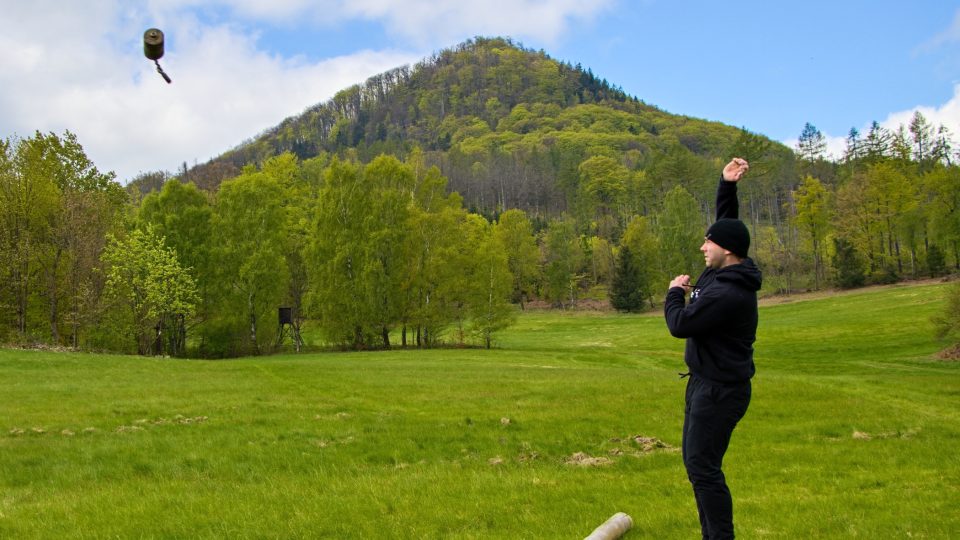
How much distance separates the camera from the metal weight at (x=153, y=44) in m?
8.48

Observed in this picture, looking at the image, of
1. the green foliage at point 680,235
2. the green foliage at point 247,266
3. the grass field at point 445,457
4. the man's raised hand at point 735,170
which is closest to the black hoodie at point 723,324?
the man's raised hand at point 735,170

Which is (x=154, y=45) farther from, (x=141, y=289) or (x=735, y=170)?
(x=141, y=289)

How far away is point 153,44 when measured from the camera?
846cm

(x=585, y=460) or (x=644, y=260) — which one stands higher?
(x=644, y=260)

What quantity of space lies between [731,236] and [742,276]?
0.39 meters

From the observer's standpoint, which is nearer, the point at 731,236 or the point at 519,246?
the point at 731,236

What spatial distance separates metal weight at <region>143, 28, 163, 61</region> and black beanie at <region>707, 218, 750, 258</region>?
299 inches

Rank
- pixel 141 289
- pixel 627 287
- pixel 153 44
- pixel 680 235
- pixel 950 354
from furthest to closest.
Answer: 1. pixel 680 235
2. pixel 627 287
3. pixel 141 289
4. pixel 950 354
5. pixel 153 44

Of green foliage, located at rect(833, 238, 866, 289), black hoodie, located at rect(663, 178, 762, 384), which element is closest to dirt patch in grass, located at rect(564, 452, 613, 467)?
black hoodie, located at rect(663, 178, 762, 384)

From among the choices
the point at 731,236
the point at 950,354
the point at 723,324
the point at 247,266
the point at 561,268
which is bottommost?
the point at 950,354

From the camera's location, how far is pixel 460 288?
56.3 m

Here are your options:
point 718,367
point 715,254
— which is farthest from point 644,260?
point 718,367

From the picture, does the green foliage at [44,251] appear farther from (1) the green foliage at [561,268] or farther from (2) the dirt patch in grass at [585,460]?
(1) the green foliage at [561,268]

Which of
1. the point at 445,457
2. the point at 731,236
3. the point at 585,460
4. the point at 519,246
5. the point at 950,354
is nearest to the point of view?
the point at 731,236
